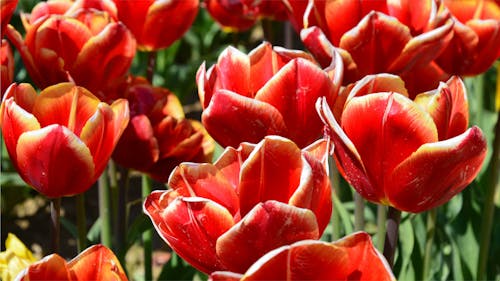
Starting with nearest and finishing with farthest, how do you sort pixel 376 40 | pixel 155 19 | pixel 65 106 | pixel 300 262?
1. pixel 300 262
2. pixel 65 106
3. pixel 376 40
4. pixel 155 19

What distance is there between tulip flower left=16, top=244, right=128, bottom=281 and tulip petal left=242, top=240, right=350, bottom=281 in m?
0.15

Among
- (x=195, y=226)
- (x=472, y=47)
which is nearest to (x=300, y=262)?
(x=195, y=226)

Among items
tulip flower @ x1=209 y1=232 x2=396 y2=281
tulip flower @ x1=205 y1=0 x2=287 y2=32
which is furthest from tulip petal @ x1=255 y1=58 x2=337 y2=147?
tulip flower @ x1=205 y1=0 x2=287 y2=32

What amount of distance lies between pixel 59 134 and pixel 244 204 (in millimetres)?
307

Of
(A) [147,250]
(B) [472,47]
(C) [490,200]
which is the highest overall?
(B) [472,47]

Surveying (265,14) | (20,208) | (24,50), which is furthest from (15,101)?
(20,208)

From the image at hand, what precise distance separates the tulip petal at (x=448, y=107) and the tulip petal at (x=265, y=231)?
226 millimetres

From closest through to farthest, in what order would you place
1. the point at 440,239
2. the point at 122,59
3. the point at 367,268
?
the point at 367,268 < the point at 122,59 < the point at 440,239

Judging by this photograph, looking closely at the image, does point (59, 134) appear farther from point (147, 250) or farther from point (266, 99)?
point (147, 250)

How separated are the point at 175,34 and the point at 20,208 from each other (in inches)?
64.3

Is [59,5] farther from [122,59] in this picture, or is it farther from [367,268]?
[367,268]

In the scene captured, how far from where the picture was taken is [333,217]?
5.50 ft

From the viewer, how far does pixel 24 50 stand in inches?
56.9

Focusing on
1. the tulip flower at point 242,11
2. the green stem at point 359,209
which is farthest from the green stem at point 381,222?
the tulip flower at point 242,11
